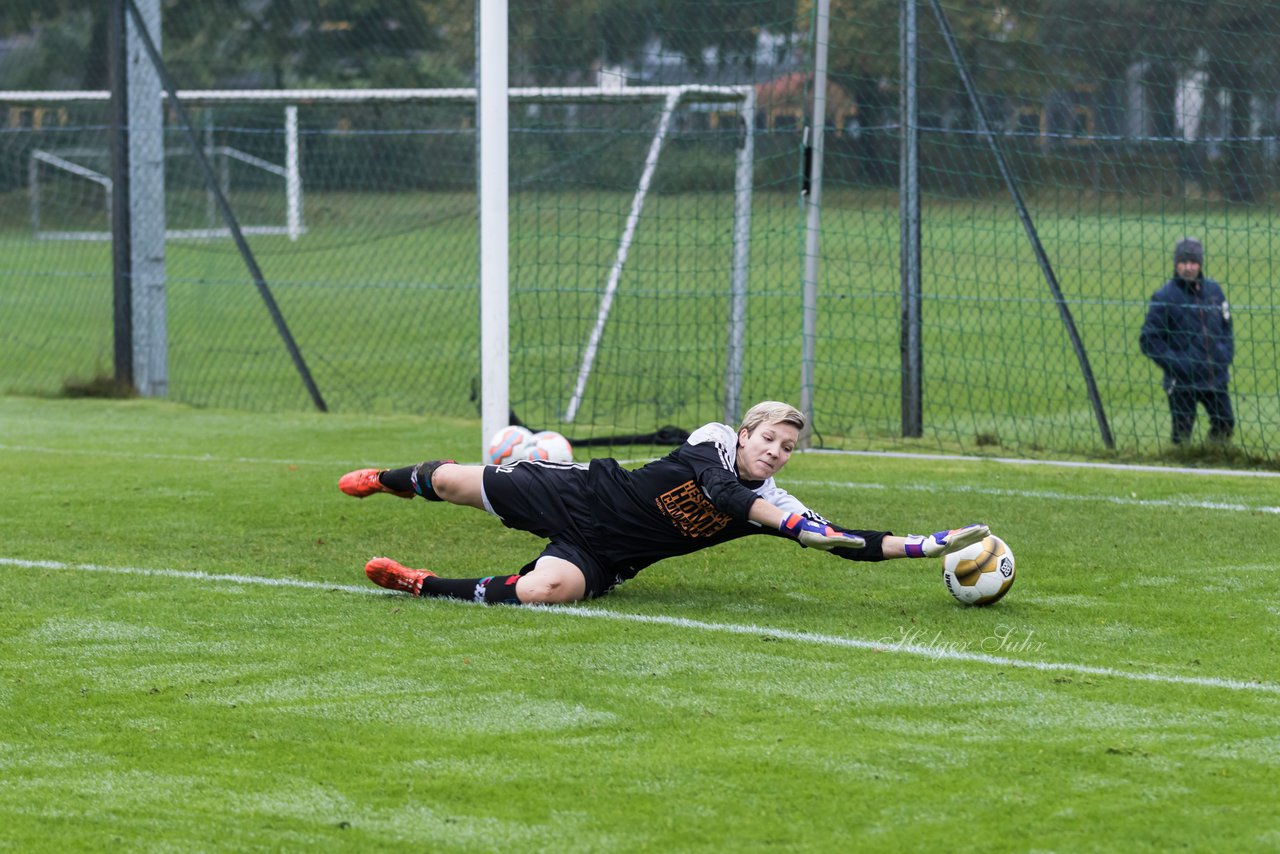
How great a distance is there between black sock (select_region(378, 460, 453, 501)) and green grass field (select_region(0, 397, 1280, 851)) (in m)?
0.37

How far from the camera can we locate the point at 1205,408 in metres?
11.1

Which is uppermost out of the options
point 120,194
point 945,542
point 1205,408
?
→ point 120,194

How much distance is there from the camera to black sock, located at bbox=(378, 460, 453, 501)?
22.1 ft

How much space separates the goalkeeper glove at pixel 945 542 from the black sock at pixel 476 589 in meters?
1.49

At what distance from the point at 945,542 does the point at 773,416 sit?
86cm

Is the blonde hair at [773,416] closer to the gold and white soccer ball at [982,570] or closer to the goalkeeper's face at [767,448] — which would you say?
the goalkeeper's face at [767,448]

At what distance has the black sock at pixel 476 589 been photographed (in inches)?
240

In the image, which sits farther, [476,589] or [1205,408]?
[1205,408]

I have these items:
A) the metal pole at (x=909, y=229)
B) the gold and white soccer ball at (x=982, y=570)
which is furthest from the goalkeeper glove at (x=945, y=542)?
the metal pole at (x=909, y=229)

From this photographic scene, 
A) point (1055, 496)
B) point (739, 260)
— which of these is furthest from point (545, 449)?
point (739, 260)

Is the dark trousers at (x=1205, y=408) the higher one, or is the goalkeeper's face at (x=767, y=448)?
the goalkeeper's face at (x=767, y=448)

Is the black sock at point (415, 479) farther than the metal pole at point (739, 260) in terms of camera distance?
No

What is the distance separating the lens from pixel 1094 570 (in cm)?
669

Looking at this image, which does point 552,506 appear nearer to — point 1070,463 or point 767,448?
point 767,448
